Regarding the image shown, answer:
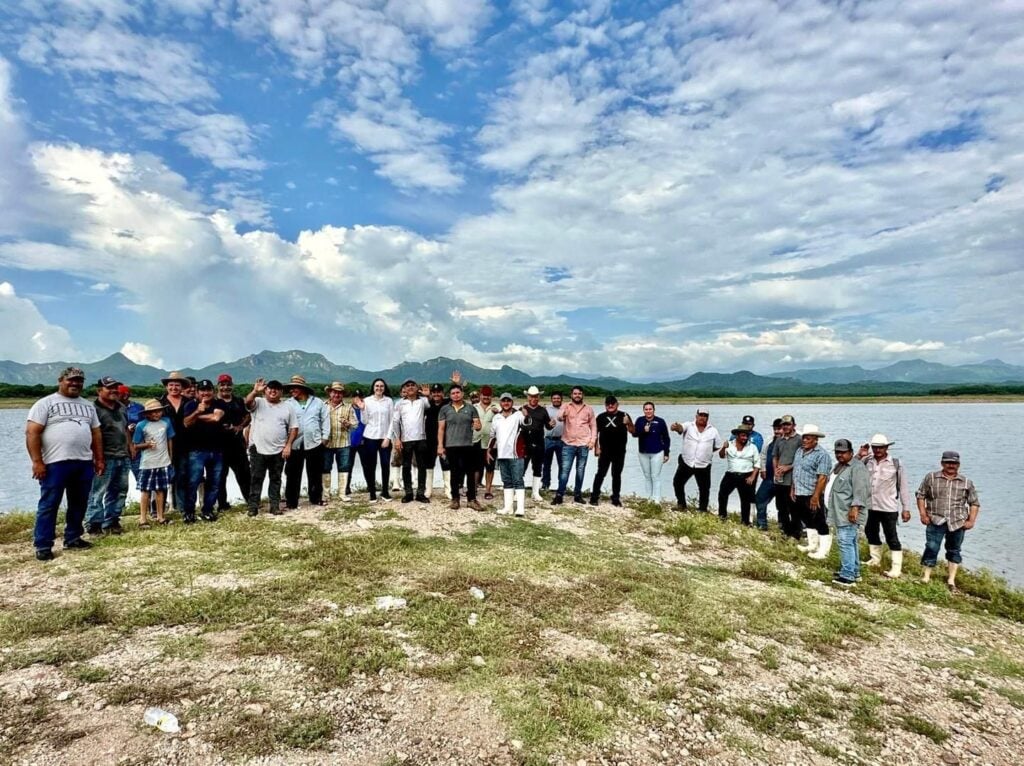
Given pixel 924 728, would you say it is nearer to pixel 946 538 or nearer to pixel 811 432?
pixel 946 538

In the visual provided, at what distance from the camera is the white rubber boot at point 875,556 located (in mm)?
9727

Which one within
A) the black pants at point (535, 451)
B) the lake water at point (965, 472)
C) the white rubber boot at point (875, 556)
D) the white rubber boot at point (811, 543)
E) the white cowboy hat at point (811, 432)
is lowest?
the lake water at point (965, 472)

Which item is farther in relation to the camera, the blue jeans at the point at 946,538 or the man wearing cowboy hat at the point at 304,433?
the man wearing cowboy hat at the point at 304,433

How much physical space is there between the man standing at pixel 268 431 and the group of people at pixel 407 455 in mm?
25

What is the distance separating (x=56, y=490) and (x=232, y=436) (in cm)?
296

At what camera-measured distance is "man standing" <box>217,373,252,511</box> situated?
951cm

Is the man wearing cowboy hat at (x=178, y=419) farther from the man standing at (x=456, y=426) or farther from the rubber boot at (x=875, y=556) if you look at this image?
the rubber boot at (x=875, y=556)

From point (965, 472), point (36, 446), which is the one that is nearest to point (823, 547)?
point (36, 446)

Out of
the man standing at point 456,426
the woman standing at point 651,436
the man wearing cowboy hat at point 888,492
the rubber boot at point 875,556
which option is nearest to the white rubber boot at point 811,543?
the rubber boot at point 875,556

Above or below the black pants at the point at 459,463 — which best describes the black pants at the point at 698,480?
below

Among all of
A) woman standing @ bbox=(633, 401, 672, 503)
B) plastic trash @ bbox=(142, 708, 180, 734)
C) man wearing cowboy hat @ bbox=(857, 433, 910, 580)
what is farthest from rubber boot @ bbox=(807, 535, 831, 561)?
plastic trash @ bbox=(142, 708, 180, 734)

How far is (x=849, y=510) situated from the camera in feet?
27.3

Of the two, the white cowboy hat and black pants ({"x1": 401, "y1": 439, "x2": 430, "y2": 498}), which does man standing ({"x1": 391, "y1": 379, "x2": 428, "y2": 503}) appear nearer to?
black pants ({"x1": 401, "y1": 439, "x2": 430, "y2": 498})

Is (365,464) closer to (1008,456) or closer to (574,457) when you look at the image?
(574,457)
